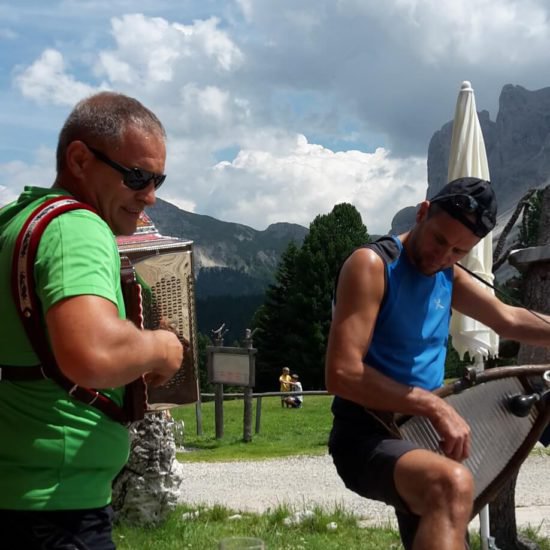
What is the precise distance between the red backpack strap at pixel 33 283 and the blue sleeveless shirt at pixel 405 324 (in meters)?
1.39

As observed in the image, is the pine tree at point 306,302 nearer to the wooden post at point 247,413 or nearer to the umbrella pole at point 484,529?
the wooden post at point 247,413

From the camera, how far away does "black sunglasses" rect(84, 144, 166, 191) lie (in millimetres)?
2088

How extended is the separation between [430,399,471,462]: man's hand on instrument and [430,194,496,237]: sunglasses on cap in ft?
1.98

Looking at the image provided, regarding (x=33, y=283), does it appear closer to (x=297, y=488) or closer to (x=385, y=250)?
(x=385, y=250)

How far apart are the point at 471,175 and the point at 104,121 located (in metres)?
6.10

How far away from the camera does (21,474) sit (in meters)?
2.01

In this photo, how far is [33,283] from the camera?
1925 millimetres

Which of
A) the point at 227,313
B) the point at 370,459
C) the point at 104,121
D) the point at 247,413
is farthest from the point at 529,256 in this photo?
the point at 227,313

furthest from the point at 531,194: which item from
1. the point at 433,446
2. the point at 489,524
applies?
the point at 433,446

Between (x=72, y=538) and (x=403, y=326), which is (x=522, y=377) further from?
(x=72, y=538)

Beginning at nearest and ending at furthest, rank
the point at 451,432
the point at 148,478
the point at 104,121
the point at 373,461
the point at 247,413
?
1. the point at 104,121
2. the point at 451,432
3. the point at 373,461
4. the point at 148,478
5. the point at 247,413

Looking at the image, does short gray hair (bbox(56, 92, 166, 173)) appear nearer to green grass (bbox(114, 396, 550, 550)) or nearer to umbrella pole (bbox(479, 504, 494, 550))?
green grass (bbox(114, 396, 550, 550))

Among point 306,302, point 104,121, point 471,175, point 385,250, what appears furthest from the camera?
point 306,302

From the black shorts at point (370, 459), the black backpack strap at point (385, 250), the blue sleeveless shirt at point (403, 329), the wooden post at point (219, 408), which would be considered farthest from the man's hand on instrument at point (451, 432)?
the wooden post at point (219, 408)
